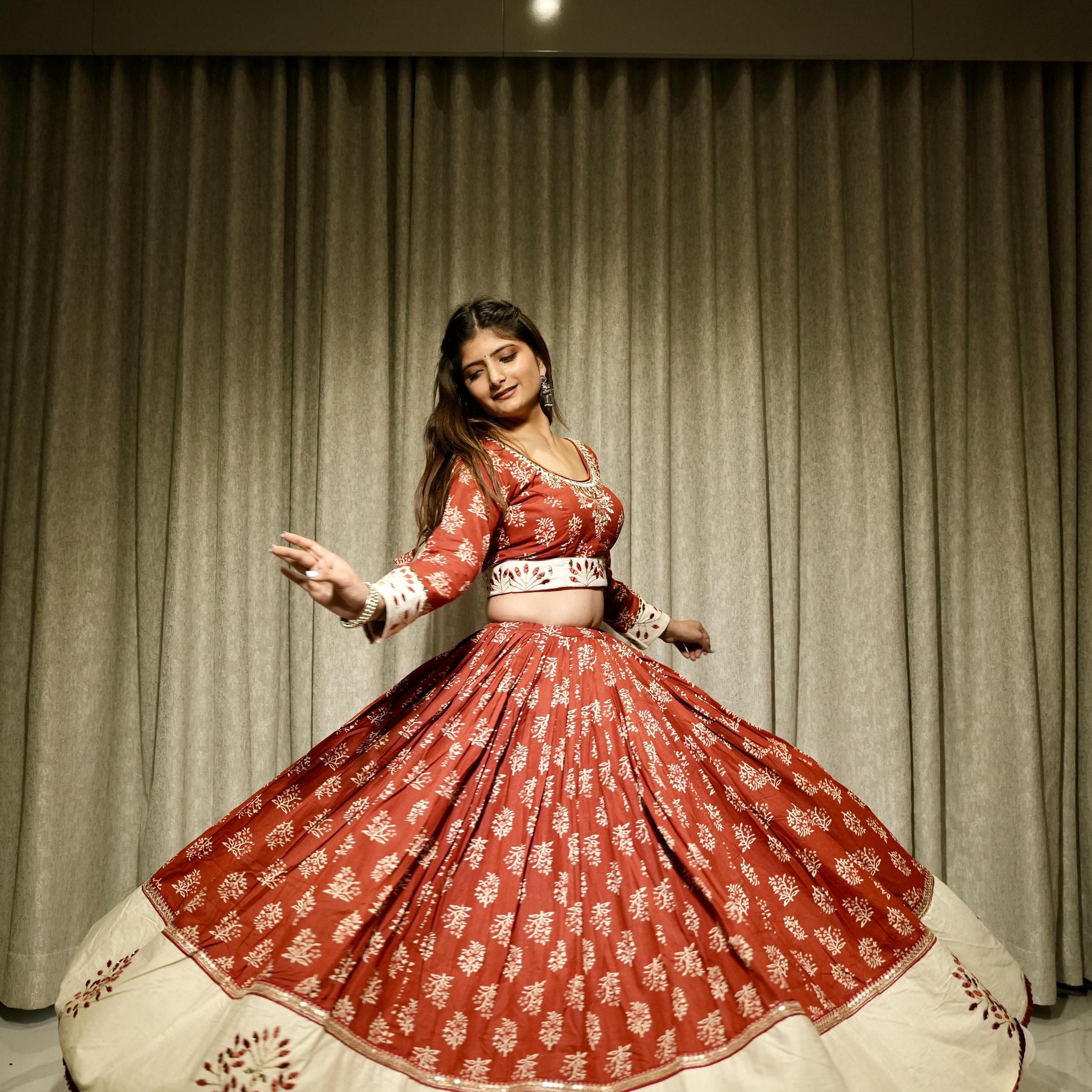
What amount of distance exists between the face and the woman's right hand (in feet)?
2.04

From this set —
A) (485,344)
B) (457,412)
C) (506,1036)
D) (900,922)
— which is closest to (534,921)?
(506,1036)

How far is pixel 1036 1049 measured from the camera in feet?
6.60

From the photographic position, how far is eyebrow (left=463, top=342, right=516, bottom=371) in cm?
176

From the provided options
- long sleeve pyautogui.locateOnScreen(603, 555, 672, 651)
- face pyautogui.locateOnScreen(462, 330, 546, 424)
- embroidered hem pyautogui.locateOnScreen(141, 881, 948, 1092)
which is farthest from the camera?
long sleeve pyautogui.locateOnScreen(603, 555, 672, 651)

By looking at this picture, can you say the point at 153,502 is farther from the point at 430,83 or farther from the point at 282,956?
the point at 282,956

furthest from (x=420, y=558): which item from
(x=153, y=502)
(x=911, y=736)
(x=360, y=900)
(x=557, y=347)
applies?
(x=911, y=736)

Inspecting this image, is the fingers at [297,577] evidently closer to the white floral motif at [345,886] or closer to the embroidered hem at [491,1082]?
the white floral motif at [345,886]

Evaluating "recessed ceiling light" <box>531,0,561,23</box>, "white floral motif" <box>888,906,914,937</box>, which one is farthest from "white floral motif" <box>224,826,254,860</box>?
"recessed ceiling light" <box>531,0,561,23</box>

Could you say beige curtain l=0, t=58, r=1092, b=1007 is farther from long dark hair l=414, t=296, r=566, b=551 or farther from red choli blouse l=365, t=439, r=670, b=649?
red choli blouse l=365, t=439, r=670, b=649

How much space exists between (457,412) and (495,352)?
137 millimetres

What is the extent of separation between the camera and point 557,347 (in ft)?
7.73

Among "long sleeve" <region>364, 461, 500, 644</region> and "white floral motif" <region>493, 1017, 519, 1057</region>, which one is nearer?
"white floral motif" <region>493, 1017, 519, 1057</region>

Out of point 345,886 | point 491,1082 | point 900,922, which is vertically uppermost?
point 345,886

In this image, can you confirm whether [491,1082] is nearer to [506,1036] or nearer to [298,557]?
[506,1036]
